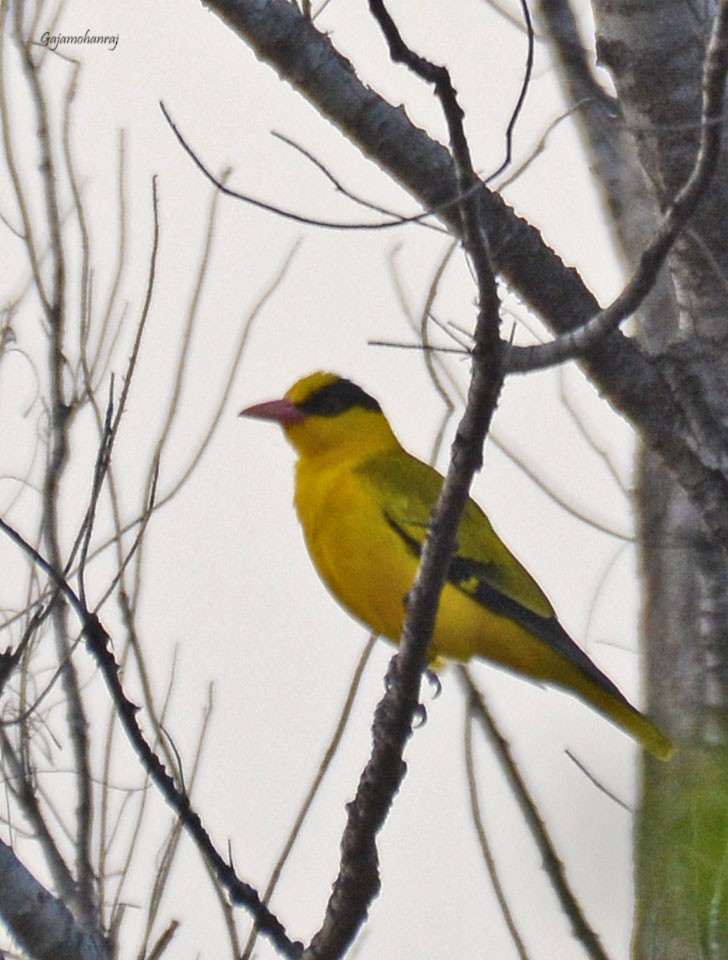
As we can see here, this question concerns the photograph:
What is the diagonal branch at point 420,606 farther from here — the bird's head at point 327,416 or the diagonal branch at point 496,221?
the bird's head at point 327,416

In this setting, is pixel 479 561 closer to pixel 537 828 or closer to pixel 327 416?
pixel 327 416

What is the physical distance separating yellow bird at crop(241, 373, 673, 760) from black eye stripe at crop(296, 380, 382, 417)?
13.4 inches

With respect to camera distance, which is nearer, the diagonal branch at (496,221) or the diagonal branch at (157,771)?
the diagonal branch at (157,771)

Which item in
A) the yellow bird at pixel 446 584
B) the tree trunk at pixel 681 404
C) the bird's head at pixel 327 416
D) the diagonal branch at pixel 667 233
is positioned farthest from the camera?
the bird's head at pixel 327 416

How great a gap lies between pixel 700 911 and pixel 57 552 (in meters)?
1.74

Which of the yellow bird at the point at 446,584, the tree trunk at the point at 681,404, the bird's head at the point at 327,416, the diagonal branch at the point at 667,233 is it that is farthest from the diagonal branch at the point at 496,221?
the bird's head at the point at 327,416

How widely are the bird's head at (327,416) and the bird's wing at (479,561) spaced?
0.20 meters

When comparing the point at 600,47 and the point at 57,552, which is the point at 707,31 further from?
the point at 57,552

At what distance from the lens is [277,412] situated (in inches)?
203

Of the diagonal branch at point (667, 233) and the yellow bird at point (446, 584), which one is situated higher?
the yellow bird at point (446, 584)

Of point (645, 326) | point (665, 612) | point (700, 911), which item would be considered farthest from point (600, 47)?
point (700, 911)

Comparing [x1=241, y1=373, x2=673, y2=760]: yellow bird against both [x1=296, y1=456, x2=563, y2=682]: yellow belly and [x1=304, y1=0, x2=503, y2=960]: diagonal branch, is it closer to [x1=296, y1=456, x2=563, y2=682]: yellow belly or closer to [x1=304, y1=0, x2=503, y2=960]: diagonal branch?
[x1=296, y1=456, x2=563, y2=682]: yellow belly

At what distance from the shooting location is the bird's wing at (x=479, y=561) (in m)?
4.41

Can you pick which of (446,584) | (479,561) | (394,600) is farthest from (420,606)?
(479,561)
